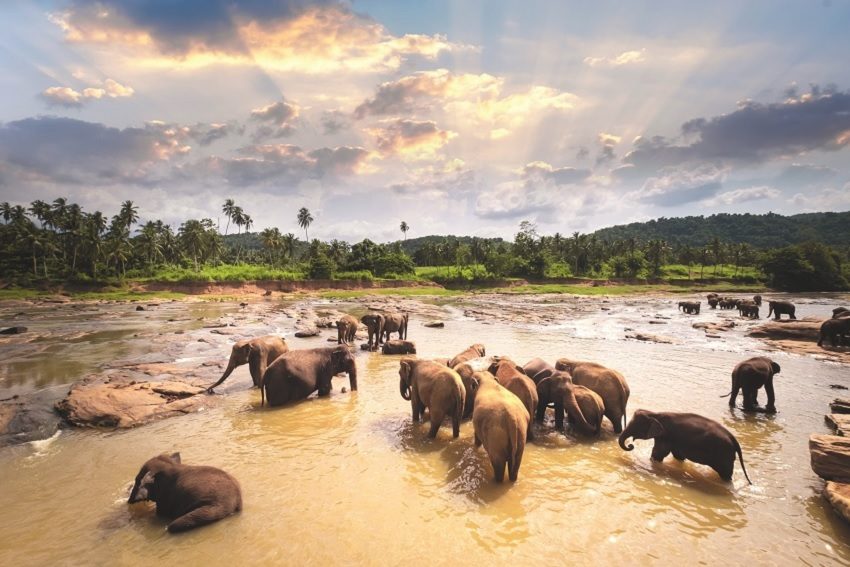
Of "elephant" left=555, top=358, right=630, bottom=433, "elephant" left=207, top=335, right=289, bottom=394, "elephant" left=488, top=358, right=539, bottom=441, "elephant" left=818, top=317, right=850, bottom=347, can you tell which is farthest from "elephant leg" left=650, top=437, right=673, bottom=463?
"elephant" left=818, top=317, right=850, bottom=347

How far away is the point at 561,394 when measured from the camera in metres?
9.67

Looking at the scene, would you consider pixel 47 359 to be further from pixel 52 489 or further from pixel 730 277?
pixel 730 277

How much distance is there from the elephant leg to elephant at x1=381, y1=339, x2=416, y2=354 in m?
13.0

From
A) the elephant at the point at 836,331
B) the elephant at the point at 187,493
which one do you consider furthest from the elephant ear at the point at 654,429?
the elephant at the point at 836,331

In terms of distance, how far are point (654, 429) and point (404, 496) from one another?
4.91 m

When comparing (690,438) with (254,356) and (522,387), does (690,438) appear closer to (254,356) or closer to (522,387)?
(522,387)

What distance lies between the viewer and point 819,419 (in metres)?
10.6

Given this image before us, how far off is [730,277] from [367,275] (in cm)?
10214

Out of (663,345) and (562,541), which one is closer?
(562,541)

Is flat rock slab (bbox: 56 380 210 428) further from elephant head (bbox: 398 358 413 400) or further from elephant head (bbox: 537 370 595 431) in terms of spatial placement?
elephant head (bbox: 537 370 595 431)

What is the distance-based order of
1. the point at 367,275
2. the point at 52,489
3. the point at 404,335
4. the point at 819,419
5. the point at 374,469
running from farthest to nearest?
1. the point at 367,275
2. the point at 404,335
3. the point at 819,419
4. the point at 374,469
5. the point at 52,489

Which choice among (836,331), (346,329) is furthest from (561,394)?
(836,331)

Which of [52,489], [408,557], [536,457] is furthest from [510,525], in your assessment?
[52,489]

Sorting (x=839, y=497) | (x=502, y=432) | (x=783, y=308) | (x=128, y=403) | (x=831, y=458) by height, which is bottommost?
(x=128, y=403)
